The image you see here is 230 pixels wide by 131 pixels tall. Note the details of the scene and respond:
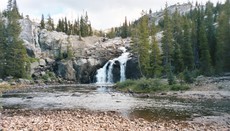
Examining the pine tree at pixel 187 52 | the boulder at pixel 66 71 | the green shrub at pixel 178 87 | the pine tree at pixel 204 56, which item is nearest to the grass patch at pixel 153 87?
the green shrub at pixel 178 87

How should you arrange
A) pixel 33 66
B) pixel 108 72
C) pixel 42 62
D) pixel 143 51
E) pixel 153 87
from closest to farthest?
pixel 153 87, pixel 143 51, pixel 108 72, pixel 33 66, pixel 42 62

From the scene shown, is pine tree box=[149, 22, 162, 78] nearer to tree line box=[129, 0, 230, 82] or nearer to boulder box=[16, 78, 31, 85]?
tree line box=[129, 0, 230, 82]

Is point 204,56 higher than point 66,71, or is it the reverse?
point 204,56

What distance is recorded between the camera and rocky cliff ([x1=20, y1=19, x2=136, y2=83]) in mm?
92194

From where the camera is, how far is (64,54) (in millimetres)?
103875

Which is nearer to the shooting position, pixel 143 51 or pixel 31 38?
pixel 143 51

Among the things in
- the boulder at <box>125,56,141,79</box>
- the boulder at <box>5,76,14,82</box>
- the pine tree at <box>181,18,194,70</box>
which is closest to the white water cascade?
the boulder at <box>125,56,141,79</box>

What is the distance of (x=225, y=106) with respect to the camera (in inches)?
1230

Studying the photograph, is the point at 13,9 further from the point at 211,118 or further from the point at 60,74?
the point at 211,118

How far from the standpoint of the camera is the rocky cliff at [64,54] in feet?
302

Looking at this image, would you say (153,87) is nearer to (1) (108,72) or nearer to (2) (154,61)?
(2) (154,61)

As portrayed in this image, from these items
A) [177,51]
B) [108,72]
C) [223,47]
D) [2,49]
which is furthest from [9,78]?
[223,47]

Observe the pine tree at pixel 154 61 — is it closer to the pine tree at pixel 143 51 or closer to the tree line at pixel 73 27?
the pine tree at pixel 143 51

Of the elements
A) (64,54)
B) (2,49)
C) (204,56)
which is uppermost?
(64,54)
